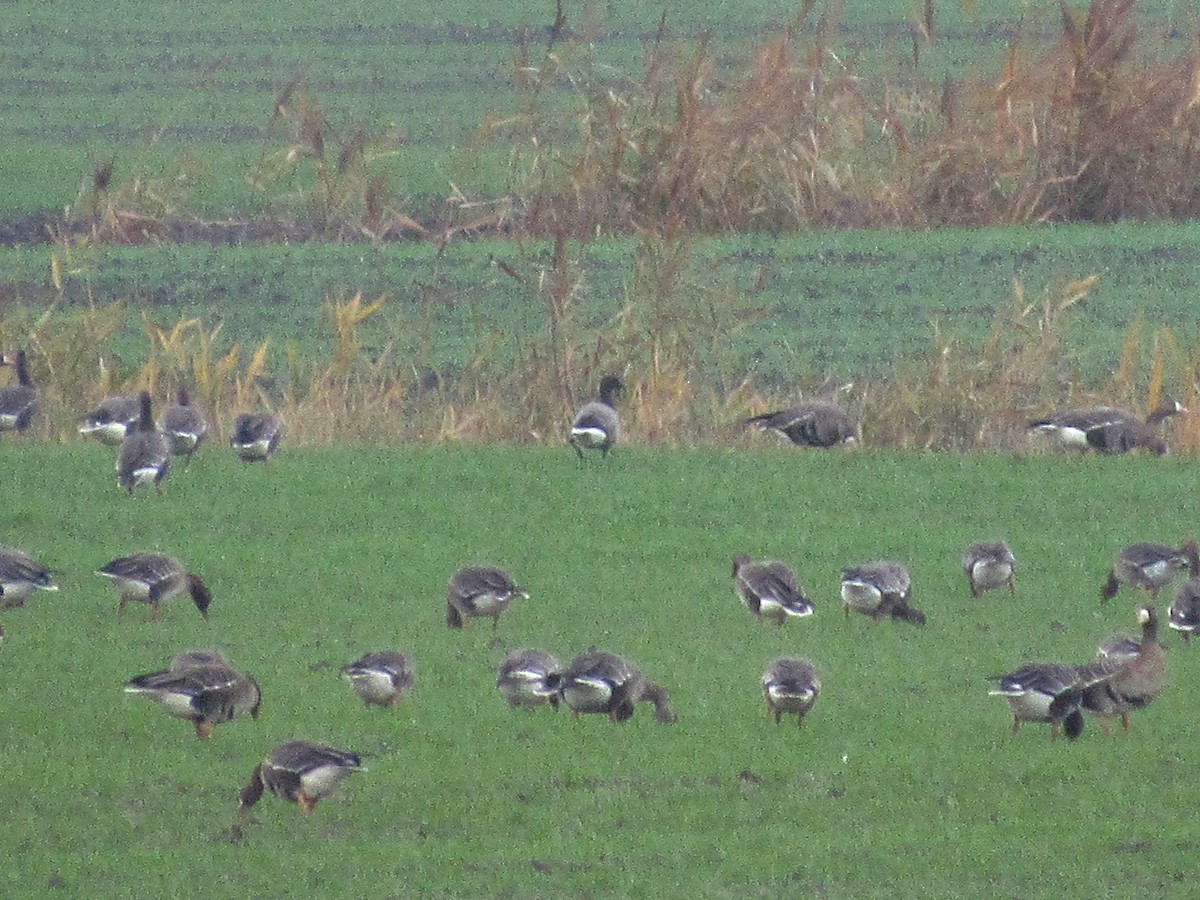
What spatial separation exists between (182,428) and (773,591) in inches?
224

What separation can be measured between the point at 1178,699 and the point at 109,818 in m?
4.62

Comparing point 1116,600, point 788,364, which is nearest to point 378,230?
point 788,364

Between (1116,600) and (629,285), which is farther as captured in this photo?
(629,285)

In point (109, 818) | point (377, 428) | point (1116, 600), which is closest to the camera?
point (109, 818)

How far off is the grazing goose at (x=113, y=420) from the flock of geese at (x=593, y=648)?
0.04ft

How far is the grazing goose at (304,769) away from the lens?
813 cm

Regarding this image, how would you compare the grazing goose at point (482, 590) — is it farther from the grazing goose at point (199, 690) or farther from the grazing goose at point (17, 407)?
the grazing goose at point (17, 407)

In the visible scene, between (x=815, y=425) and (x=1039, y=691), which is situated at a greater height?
(x=1039, y=691)

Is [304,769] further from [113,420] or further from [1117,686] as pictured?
[113,420]

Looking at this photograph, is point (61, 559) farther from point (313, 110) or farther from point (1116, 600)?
point (313, 110)

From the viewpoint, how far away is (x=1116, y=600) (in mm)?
11844

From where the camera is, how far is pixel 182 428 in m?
15.3

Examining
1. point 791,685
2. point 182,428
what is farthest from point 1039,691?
point 182,428

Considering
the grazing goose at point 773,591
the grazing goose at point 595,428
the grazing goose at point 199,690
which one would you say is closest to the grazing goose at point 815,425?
the grazing goose at point 595,428
